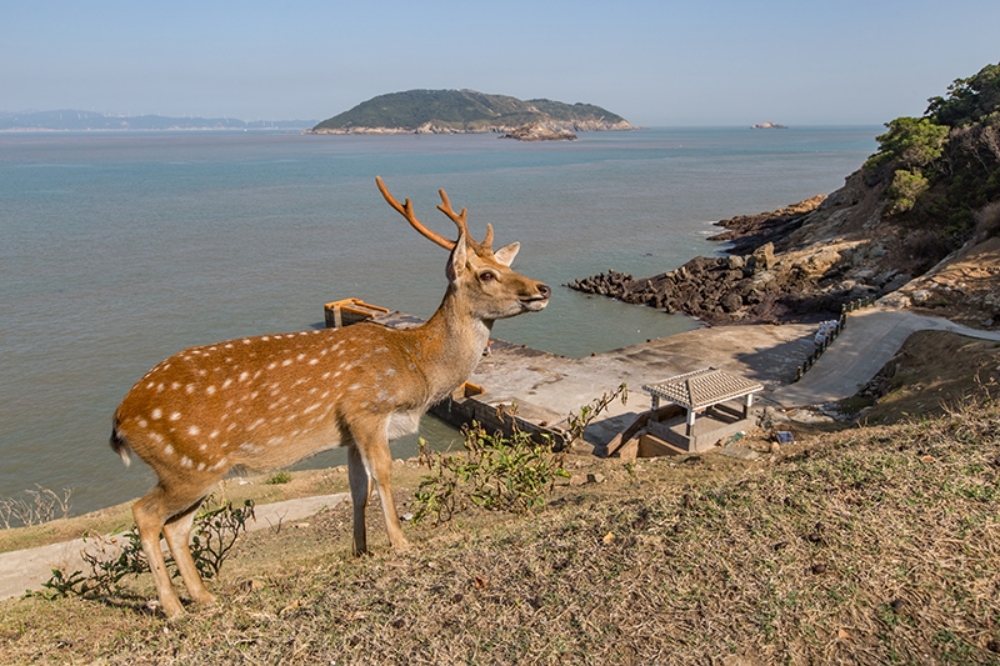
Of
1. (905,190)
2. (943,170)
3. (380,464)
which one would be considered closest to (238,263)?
(905,190)

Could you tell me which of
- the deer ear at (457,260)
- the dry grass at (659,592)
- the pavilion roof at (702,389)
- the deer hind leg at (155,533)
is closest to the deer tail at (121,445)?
the deer hind leg at (155,533)

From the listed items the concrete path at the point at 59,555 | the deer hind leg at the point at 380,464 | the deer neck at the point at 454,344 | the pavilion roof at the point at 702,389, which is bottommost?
the concrete path at the point at 59,555

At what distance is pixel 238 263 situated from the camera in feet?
166

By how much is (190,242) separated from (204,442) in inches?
2289

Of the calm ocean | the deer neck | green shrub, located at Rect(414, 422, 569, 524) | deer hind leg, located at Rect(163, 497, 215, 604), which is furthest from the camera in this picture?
the calm ocean

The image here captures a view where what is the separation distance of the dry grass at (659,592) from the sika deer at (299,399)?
34.0 inches

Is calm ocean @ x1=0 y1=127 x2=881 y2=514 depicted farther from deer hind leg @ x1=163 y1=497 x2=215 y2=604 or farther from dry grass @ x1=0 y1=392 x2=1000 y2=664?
dry grass @ x1=0 y1=392 x2=1000 y2=664

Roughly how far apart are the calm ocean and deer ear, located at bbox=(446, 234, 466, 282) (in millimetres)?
3240

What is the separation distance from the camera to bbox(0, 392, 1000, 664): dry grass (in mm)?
Result: 4621

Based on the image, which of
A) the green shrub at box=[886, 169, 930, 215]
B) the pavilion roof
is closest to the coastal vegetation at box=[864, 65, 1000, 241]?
the green shrub at box=[886, 169, 930, 215]

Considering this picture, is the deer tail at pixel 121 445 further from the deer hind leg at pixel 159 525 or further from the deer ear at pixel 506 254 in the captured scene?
the deer ear at pixel 506 254

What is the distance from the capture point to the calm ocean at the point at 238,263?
25.7m

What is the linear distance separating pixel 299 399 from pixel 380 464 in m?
0.96

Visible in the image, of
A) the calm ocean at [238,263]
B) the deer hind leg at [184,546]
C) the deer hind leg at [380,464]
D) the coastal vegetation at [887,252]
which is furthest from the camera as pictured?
the coastal vegetation at [887,252]
